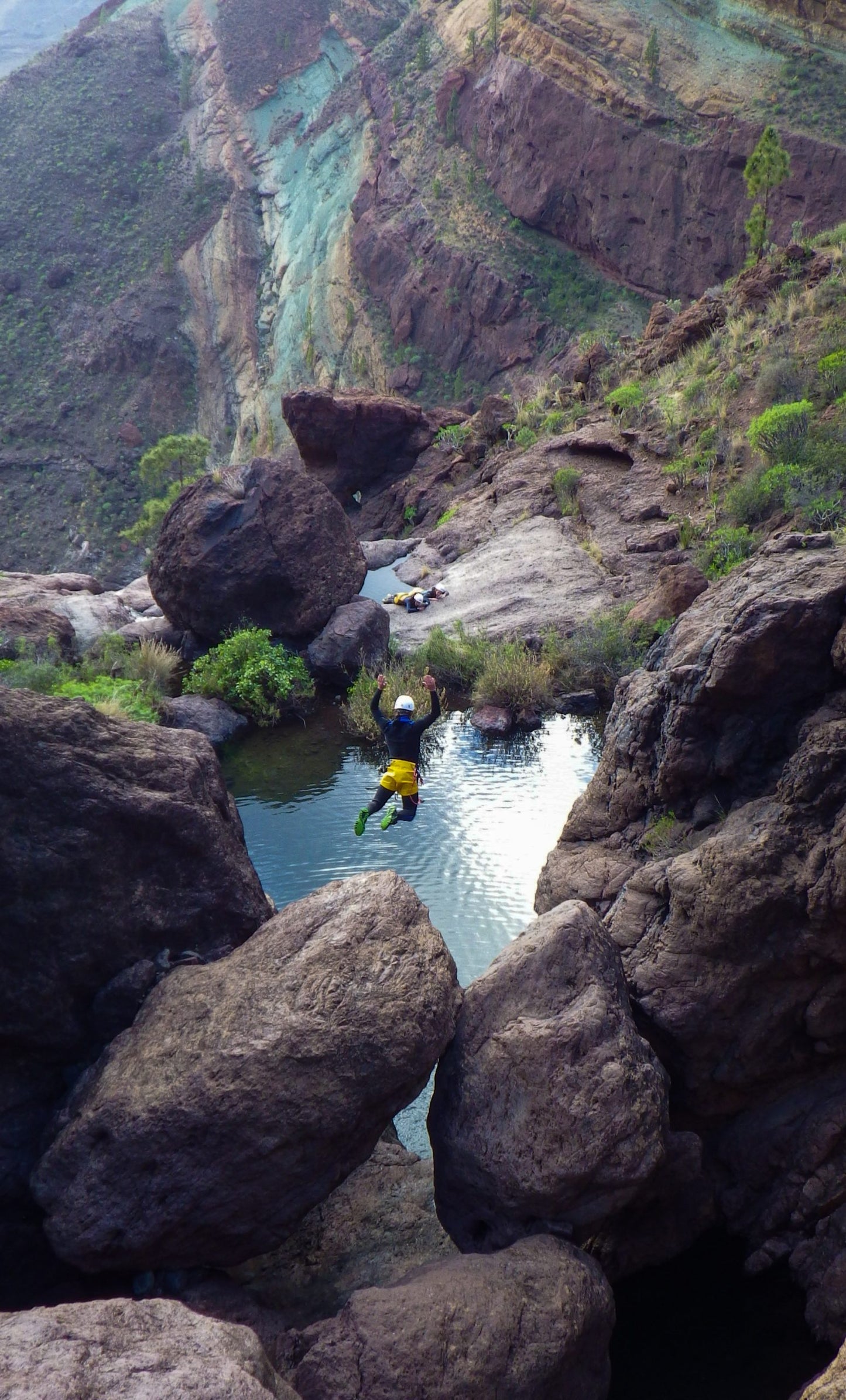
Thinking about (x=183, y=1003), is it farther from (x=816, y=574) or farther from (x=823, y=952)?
(x=816, y=574)

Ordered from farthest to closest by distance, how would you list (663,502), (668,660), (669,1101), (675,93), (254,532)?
(675,93)
(663,502)
(254,532)
(668,660)
(669,1101)

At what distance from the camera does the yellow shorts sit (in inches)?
451

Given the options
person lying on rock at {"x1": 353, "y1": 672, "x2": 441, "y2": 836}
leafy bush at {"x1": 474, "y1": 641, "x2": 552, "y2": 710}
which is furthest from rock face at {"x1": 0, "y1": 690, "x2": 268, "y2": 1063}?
leafy bush at {"x1": 474, "y1": 641, "x2": 552, "y2": 710}

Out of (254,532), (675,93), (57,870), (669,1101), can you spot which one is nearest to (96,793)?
(57,870)

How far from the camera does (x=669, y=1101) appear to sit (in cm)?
715

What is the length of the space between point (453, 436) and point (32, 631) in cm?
1584

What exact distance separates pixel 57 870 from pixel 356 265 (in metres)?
48.1

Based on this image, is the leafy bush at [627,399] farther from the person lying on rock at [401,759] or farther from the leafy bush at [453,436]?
the person lying on rock at [401,759]

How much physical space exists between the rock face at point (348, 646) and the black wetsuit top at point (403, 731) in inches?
207

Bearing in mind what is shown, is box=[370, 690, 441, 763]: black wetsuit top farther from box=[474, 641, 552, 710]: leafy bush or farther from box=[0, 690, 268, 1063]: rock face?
box=[0, 690, 268, 1063]: rock face

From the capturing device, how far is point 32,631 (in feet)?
56.3

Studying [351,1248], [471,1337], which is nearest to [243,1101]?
[351,1248]

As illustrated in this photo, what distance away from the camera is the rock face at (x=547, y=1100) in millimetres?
5965

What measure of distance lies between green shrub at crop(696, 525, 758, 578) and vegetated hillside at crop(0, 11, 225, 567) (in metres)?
35.0
